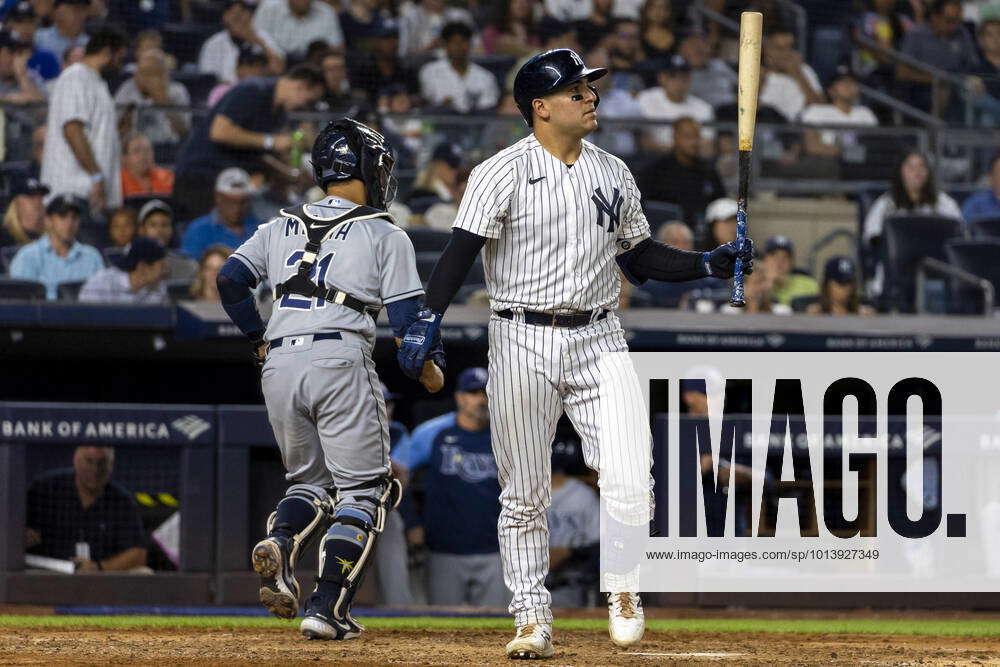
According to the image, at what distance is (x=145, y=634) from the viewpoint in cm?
501

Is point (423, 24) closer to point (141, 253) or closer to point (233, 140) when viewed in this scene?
point (233, 140)

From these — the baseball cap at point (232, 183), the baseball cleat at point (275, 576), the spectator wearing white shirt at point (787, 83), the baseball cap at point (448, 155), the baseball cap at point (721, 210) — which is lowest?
the baseball cleat at point (275, 576)

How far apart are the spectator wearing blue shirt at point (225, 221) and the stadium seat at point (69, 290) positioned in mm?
748

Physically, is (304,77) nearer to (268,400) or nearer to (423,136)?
(423,136)

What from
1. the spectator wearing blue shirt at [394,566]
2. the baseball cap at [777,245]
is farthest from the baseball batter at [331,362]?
the baseball cap at [777,245]

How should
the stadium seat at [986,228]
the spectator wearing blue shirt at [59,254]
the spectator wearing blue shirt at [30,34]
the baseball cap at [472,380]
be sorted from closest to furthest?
the baseball cap at [472,380]
the spectator wearing blue shirt at [59,254]
the spectator wearing blue shirt at [30,34]
the stadium seat at [986,228]

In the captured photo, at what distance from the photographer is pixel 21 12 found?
1016 centimetres

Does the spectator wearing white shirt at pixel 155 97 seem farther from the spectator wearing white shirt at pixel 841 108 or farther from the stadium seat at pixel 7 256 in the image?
the spectator wearing white shirt at pixel 841 108

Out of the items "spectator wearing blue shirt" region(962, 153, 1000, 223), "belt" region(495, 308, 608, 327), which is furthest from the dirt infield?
"spectator wearing blue shirt" region(962, 153, 1000, 223)

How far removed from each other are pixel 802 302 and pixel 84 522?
4218 millimetres

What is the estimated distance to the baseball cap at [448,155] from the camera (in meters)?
9.19

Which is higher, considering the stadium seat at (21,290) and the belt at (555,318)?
the stadium seat at (21,290)

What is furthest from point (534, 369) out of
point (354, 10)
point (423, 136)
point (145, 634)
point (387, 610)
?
point (354, 10)

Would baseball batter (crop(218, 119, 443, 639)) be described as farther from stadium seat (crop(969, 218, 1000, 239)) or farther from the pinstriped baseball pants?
stadium seat (crop(969, 218, 1000, 239))
